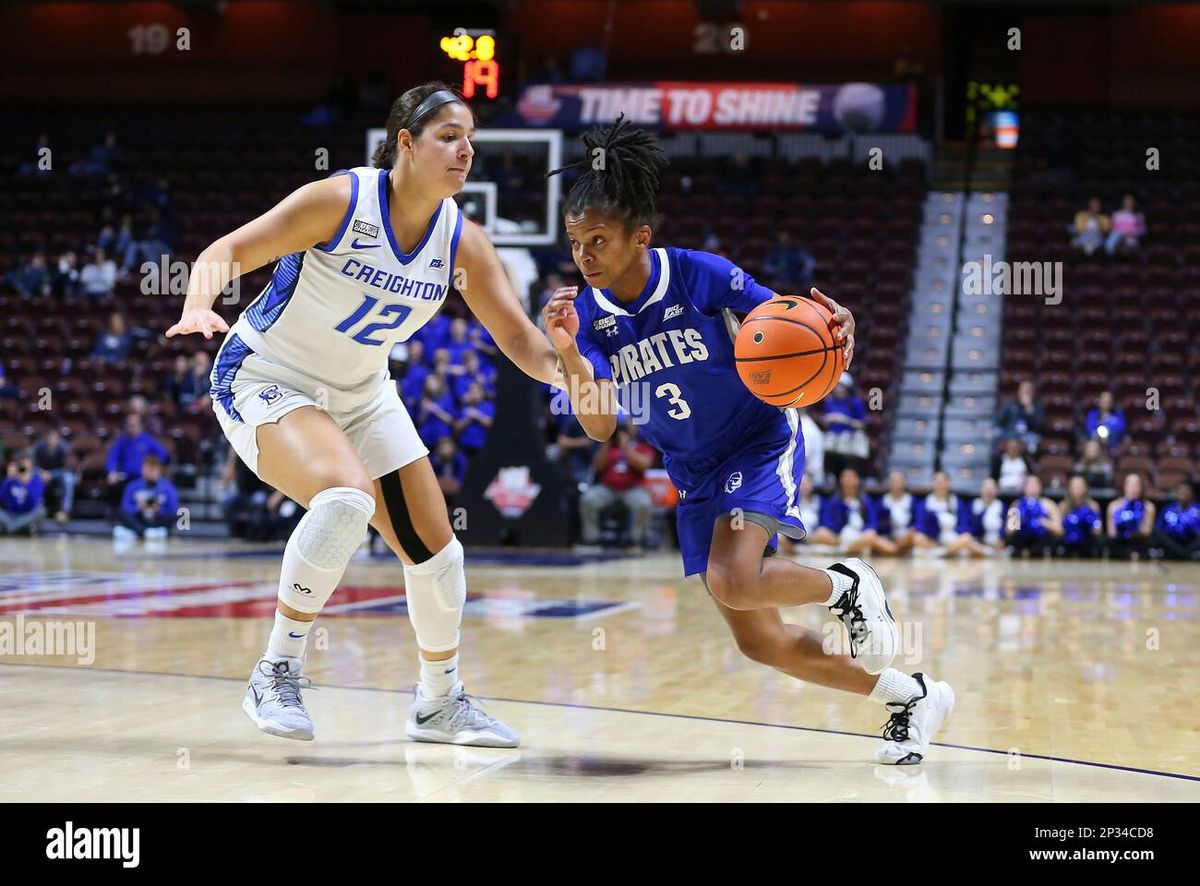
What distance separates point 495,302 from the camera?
15.2 ft

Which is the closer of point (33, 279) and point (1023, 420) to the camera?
point (1023, 420)

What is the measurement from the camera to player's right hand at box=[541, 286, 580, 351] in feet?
13.4

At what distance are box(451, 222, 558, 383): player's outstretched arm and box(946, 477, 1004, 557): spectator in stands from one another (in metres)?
→ 10.5

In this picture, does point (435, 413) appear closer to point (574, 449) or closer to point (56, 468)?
point (574, 449)

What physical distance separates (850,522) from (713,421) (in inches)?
407

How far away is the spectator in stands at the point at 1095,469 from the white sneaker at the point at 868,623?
11.0 metres

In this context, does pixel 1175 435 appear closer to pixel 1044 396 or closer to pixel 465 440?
pixel 1044 396

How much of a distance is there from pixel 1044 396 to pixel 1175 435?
1.60 meters

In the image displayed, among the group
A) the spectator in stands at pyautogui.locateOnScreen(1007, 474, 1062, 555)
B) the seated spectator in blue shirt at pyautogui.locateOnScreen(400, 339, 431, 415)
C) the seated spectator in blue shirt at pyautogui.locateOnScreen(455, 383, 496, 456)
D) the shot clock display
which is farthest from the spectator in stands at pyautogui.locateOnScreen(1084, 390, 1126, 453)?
the shot clock display

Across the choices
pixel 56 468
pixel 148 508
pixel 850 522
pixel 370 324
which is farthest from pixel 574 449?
pixel 370 324

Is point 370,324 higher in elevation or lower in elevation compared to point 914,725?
higher

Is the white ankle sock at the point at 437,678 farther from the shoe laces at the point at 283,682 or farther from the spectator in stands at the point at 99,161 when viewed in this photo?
the spectator in stands at the point at 99,161

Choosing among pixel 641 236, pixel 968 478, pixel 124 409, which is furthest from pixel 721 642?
pixel 124 409
